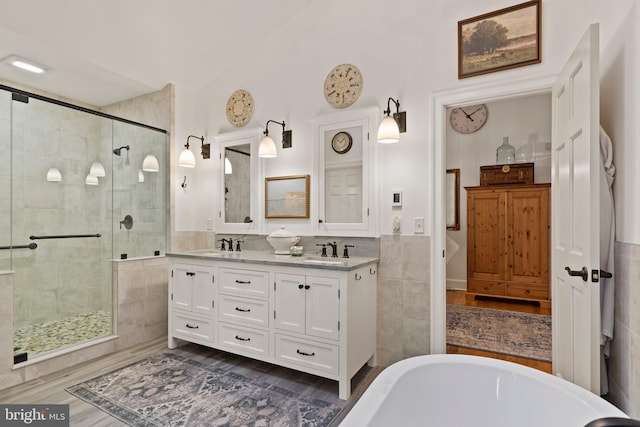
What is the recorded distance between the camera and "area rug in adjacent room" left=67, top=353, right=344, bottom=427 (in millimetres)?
1991

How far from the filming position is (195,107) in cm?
380

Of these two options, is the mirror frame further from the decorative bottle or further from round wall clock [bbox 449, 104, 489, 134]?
the decorative bottle

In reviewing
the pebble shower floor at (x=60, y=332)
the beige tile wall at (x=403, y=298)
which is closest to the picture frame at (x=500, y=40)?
the beige tile wall at (x=403, y=298)

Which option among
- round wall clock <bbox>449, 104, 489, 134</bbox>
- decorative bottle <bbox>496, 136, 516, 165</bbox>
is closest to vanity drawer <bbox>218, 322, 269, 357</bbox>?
decorative bottle <bbox>496, 136, 516, 165</bbox>

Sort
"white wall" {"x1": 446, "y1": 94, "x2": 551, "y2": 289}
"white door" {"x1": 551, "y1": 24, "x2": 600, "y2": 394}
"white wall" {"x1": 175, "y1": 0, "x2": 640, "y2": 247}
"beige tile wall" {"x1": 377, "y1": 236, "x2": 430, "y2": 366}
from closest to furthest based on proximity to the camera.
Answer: "white door" {"x1": 551, "y1": 24, "x2": 600, "y2": 394}, "white wall" {"x1": 175, "y1": 0, "x2": 640, "y2": 247}, "beige tile wall" {"x1": 377, "y1": 236, "x2": 430, "y2": 366}, "white wall" {"x1": 446, "y1": 94, "x2": 551, "y2": 289}

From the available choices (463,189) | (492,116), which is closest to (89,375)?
(463,189)

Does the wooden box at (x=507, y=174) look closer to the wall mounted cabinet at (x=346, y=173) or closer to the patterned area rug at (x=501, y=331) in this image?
the patterned area rug at (x=501, y=331)

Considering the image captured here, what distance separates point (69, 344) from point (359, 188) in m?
2.79

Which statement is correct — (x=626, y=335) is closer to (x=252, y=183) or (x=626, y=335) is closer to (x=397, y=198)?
(x=397, y=198)

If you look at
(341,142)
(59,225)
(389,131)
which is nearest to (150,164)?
(59,225)

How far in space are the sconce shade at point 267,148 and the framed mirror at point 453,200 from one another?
3.32m

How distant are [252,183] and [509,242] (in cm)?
363

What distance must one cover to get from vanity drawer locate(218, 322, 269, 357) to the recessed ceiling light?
9.48 feet

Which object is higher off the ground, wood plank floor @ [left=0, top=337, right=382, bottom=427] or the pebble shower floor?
the pebble shower floor
